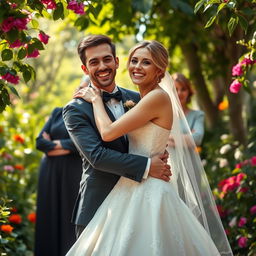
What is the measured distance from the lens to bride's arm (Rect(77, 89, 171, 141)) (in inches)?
151

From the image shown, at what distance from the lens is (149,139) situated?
155 inches

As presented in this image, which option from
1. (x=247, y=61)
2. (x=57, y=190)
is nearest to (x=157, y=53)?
(x=247, y=61)

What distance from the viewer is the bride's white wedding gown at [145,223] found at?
3.66 m

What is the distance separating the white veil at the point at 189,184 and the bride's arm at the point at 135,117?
0.44m

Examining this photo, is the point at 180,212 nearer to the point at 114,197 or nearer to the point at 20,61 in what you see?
the point at 114,197

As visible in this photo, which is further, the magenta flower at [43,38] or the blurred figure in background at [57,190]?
the blurred figure in background at [57,190]

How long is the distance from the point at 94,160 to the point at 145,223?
51 cm

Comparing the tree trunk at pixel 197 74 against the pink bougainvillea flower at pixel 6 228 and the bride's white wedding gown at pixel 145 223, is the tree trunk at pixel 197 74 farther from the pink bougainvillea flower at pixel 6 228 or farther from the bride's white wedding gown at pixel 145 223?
the bride's white wedding gown at pixel 145 223

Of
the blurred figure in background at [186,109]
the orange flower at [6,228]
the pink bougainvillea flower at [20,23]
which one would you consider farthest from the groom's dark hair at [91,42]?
the blurred figure in background at [186,109]

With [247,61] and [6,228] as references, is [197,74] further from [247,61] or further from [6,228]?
[6,228]

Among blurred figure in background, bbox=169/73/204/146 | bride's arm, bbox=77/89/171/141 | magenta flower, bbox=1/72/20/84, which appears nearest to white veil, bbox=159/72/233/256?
bride's arm, bbox=77/89/171/141

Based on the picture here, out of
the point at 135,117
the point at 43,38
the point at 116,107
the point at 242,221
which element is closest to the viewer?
the point at 135,117

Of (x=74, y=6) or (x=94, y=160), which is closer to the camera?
(x=94, y=160)

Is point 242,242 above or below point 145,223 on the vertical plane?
below
